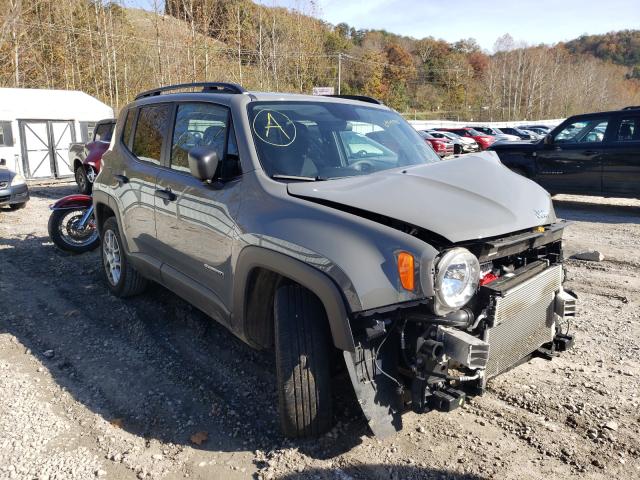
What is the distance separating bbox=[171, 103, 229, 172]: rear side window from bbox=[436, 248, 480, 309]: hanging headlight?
1.72 meters

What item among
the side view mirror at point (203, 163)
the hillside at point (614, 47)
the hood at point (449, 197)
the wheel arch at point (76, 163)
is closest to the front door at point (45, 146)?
the wheel arch at point (76, 163)

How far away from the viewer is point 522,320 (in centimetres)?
287

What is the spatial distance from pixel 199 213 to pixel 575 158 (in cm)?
909

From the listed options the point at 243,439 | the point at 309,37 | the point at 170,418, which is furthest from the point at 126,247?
the point at 309,37

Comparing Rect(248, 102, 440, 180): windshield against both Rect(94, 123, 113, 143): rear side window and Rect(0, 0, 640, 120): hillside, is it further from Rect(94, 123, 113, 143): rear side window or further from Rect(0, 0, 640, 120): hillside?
Rect(0, 0, 640, 120): hillside

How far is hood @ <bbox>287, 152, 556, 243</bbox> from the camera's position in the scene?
8.60 ft

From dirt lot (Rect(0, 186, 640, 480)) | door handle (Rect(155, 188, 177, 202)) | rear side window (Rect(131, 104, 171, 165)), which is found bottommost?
dirt lot (Rect(0, 186, 640, 480))

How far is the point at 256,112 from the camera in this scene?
347cm

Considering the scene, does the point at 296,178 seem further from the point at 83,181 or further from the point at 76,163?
the point at 76,163

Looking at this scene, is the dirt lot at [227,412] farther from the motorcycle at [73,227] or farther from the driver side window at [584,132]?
the driver side window at [584,132]

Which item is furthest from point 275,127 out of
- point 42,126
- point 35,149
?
point 42,126

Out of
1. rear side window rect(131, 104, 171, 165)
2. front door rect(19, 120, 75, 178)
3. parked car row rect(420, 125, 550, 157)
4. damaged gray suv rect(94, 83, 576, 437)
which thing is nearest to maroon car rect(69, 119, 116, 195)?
front door rect(19, 120, 75, 178)

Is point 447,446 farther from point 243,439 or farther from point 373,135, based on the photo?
point 373,135

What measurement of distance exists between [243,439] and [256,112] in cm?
205
